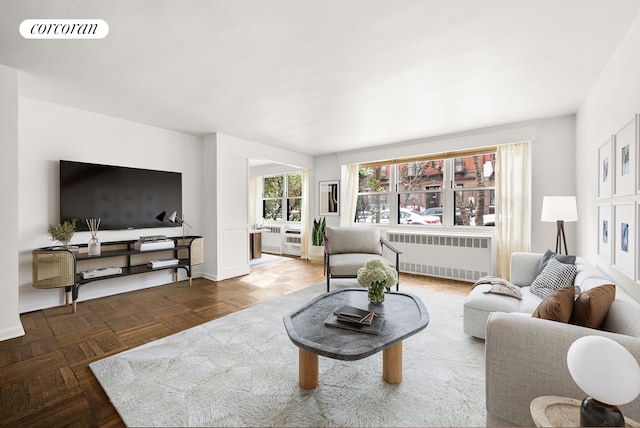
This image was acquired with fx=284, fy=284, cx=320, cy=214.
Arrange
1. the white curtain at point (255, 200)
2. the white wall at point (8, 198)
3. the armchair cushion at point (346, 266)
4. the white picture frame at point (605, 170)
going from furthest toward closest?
the white curtain at point (255, 200) → the armchair cushion at point (346, 266) → the white wall at point (8, 198) → the white picture frame at point (605, 170)

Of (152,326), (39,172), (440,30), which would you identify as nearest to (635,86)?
(440,30)

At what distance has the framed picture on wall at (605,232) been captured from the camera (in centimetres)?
235

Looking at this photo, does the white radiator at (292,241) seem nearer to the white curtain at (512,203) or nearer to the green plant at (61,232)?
the white curtain at (512,203)

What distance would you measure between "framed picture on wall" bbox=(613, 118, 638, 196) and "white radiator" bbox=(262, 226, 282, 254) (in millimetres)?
6243

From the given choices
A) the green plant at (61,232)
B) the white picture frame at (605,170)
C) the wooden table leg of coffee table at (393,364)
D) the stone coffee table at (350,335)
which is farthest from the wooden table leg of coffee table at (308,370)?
the green plant at (61,232)

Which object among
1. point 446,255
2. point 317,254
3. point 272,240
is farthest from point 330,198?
point 446,255

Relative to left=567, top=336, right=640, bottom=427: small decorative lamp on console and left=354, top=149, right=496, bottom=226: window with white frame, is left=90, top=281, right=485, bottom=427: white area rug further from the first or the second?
left=354, top=149, right=496, bottom=226: window with white frame

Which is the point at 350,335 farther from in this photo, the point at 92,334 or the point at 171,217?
the point at 171,217

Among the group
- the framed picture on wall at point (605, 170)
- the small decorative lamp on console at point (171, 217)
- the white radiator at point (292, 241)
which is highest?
the framed picture on wall at point (605, 170)

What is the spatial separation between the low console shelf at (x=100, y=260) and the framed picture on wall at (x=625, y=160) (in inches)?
188

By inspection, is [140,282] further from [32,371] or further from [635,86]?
[635,86]

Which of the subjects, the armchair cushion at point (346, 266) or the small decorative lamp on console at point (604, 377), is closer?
the small decorative lamp on console at point (604, 377)

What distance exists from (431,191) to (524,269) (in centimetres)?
247

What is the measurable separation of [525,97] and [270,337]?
3750 mm
